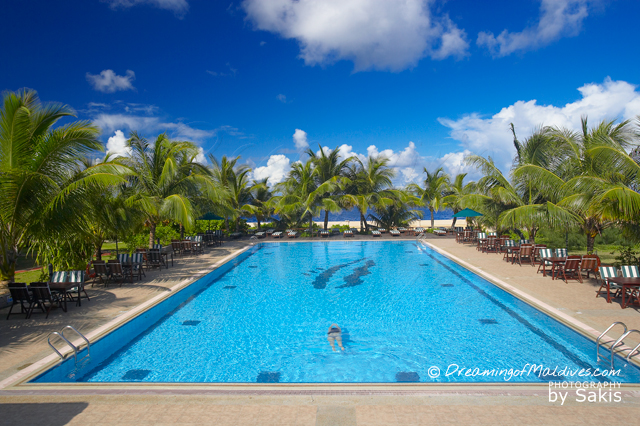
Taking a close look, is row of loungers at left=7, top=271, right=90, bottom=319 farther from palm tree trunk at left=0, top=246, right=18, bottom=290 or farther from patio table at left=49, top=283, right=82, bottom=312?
palm tree trunk at left=0, top=246, right=18, bottom=290

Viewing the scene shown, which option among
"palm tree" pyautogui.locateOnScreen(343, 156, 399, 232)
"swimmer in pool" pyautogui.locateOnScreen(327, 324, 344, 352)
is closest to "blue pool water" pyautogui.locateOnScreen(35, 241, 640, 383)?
"swimmer in pool" pyautogui.locateOnScreen(327, 324, 344, 352)

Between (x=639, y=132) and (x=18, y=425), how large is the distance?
1324cm

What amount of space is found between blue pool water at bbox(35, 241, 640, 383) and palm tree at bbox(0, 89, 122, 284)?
2828 mm

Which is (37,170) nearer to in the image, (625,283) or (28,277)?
(28,277)

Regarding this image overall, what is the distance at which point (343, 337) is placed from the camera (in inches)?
270

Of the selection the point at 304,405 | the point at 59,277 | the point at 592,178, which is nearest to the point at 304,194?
the point at 59,277

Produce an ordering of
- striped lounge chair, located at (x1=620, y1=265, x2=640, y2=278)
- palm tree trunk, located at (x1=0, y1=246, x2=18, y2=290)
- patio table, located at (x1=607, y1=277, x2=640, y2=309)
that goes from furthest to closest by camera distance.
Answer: palm tree trunk, located at (x1=0, y1=246, x2=18, y2=290) → striped lounge chair, located at (x1=620, y1=265, x2=640, y2=278) → patio table, located at (x1=607, y1=277, x2=640, y2=309)

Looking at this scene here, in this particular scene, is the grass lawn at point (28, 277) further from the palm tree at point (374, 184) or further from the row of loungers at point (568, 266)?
the palm tree at point (374, 184)

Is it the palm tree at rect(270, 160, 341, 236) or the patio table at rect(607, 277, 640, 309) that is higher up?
the palm tree at rect(270, 160, 341, 236)

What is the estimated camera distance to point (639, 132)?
28.7 ft

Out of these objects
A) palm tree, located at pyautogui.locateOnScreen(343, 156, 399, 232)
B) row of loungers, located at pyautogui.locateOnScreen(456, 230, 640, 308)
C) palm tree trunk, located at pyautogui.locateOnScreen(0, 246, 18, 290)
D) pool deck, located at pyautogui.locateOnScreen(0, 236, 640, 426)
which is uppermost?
palm tree, located at pyautogui.locateOnScreen(343, 156, 399, 232)

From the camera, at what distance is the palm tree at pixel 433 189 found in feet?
87.9

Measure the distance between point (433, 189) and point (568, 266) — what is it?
58.8ft

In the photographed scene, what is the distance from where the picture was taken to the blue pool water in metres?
5.35
